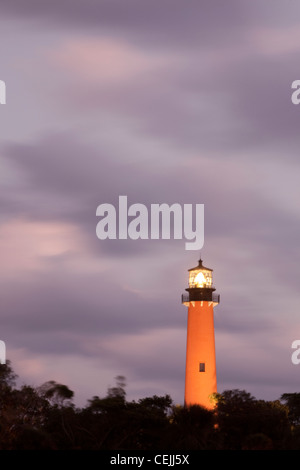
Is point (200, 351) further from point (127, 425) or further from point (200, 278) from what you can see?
point (127, 425)

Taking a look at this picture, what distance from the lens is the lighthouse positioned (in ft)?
401

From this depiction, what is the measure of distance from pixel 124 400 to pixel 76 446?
469 inches

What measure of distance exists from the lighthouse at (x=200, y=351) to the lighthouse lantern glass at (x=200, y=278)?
1528mm

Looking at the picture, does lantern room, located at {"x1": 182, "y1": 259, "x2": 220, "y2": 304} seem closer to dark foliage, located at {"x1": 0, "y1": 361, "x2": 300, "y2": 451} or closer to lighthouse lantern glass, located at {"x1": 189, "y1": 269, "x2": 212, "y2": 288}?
lighthouse lantern glass, located at {"x1": 189, "y1": 269, "x2": 212, "y2": 288}

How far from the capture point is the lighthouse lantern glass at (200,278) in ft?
414

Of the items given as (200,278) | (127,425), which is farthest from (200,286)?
(127,425)

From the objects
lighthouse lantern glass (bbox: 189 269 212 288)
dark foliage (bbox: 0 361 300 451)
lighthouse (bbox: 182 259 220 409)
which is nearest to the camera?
dark foliage (bbox: 0 361 300 451)

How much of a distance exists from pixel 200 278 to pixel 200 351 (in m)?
7.61

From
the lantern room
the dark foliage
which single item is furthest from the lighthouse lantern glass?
the dark foliage

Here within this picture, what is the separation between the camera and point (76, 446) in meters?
96.6

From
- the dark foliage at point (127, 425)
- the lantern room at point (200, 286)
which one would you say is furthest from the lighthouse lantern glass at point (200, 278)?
the dark foliage at point (127, 425)

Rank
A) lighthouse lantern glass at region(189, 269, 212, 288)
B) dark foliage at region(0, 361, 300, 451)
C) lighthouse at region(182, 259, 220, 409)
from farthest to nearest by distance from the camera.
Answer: lighthouse lantern glass at region(189, 269, 212, 288) → lighthouse at region(182, 259, 220, 409) → dark foliage at region(0, 361, 300, 451)

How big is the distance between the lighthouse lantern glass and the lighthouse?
1528 millimetres
